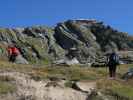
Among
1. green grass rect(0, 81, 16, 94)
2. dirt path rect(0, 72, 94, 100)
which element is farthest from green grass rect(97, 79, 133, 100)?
green grass rect(0, 81, 16, 94)

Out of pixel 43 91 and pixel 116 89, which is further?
pixel 116 89

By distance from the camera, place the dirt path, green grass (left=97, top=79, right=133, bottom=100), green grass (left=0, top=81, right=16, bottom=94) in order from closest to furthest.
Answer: the dirt path < green grass (left=0, top=81, right=16, bottom=94) < green grass (left=97, top=79, right=133, bottom=100)

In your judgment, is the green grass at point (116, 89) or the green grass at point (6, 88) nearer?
the green grass at point (6, 88)

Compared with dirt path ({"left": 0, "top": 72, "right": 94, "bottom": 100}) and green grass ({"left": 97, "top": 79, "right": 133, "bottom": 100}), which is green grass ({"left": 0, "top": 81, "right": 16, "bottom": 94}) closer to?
dirt path ({"left": 0, "top": 72, "right": 94, "bottom": 100})

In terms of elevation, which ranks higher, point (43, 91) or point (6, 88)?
point (6, 88)

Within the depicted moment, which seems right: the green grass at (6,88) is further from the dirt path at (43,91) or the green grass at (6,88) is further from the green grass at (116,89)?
the green grass at (116,89)

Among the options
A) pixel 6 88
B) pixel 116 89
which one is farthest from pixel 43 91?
pixel 116 89

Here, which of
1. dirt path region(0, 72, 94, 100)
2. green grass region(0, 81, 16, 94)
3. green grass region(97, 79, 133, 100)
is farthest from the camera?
green grass region(97, 79, 133, 100)

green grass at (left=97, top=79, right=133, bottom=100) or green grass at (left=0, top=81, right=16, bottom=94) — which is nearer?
green grass at (left=0, top=81, right=16, bottom=94)

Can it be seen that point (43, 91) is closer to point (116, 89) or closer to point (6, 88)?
point (6, 88)

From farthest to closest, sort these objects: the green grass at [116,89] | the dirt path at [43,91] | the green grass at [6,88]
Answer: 1. the green grass at [116,89]
2. the green grass at [6,88]
3. the dirt path at [43,91]

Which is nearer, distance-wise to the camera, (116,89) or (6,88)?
(6,88)

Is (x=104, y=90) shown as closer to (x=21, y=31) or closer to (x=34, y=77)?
(x=34, y=77)

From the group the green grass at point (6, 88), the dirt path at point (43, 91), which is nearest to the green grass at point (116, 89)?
the dirt path at point (43, 91)
